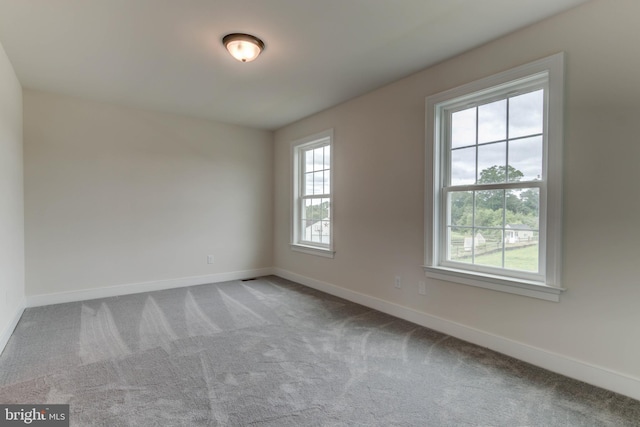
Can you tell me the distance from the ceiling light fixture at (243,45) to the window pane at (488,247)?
246cm

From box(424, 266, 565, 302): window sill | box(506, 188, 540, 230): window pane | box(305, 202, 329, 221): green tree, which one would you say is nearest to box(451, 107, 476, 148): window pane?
box(506, 188, 540, 230): window pane

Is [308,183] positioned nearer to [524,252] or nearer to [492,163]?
[492,163]

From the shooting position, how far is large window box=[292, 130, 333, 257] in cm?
449

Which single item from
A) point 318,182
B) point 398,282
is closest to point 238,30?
point 318,182

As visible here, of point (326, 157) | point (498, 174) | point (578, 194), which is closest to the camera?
point (578, 194)

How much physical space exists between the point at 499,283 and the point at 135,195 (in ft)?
14.6

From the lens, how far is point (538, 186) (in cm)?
238

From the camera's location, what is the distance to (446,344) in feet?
8.89

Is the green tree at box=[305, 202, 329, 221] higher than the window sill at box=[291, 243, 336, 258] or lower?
higher

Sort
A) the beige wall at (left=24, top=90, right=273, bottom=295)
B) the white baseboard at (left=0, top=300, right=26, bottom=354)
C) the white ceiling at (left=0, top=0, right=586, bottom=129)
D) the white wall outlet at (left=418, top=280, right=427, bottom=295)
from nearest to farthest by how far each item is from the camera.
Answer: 1. the white ceiling at (left=0, top=0, right=586, bottom=129)
2. the white baseboard at (left=0, top=300, right=26, bottom=354)
3. the white wall outlet at (left=418, top=280, right=427, bottom=295)
4. the beige wall at (left=24, top=90, right=273, bottom=295)

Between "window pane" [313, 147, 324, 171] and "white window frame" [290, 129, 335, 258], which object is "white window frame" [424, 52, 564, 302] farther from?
"window pane" [313, 147, 324, 171]

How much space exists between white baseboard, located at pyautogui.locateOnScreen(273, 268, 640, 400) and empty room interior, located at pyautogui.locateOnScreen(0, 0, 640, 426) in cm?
1

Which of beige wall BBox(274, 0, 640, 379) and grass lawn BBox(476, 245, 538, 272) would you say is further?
A: grass lawn BBox(476, 245, 538, 272)

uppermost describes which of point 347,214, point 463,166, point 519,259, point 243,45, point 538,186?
point 243,45
